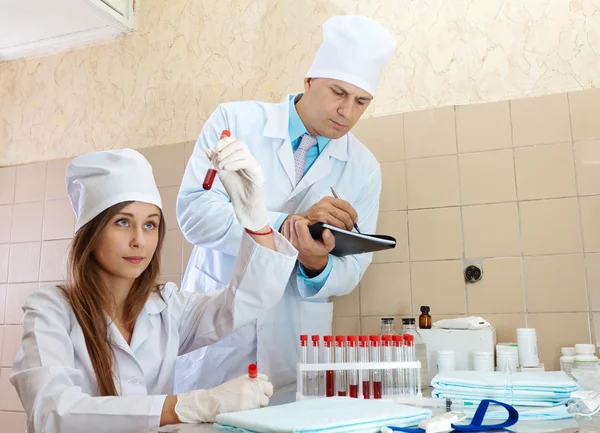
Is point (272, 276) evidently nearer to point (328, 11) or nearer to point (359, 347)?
point (359, 347)

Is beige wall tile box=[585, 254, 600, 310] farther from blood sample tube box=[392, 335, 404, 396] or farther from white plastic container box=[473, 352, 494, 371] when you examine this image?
blood sample tube box=[392, 335, 404, 396]

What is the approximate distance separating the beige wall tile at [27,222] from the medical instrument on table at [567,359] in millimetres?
2239

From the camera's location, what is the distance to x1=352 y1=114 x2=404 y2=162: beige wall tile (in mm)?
2117

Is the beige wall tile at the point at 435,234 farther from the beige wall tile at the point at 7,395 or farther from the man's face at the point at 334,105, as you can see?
the beige wall tile at the point at 7,395

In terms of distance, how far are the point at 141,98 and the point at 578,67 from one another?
71.6 inches

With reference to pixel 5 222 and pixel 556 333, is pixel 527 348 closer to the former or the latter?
pixel 556 333

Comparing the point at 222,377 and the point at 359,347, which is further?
the point at 222,377

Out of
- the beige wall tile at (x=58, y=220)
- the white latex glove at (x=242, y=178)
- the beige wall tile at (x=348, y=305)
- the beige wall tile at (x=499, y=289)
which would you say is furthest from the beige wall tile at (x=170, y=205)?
the beige wall tile at (x=499, y=289)

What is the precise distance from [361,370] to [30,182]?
6.97 ft

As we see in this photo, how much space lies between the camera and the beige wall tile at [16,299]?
2641 mm

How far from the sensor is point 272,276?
1419mm

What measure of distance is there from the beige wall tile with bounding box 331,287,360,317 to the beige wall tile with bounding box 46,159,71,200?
4.63 feet

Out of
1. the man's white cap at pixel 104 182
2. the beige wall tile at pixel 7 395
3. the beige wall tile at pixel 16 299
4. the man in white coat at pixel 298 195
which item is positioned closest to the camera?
the man's white cap at pixel 104 182

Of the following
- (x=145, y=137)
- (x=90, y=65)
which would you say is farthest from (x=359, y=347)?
(x=90, y=65)
